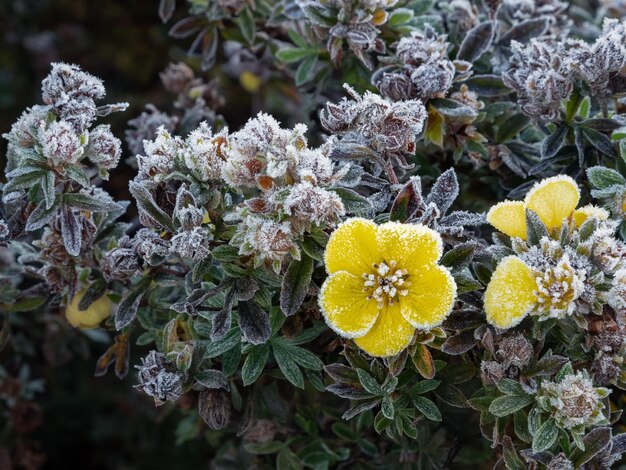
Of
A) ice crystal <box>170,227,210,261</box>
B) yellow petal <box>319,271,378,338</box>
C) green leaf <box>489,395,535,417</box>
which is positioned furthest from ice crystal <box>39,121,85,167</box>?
green leaf <box>489,395,535,417</box>

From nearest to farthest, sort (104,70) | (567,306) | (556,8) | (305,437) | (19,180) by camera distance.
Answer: (567,306)
(19,180)
(305,437)
(556,8)
(104,70)

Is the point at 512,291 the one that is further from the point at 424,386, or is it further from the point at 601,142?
the point at 601,142

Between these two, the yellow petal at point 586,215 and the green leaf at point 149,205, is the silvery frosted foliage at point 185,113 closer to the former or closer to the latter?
the green leaf at point 149,205

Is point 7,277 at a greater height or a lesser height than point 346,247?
lesser

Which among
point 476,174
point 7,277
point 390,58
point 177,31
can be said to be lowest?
point 7,277

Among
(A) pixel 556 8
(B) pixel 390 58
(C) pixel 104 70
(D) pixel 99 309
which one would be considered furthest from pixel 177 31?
(C) pixel 104 70

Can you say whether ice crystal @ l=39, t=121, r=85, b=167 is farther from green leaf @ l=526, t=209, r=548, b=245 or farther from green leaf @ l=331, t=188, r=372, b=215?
green leaf @ l=526, t=209, r=548, b=245

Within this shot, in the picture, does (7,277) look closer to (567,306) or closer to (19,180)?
(19,180)
